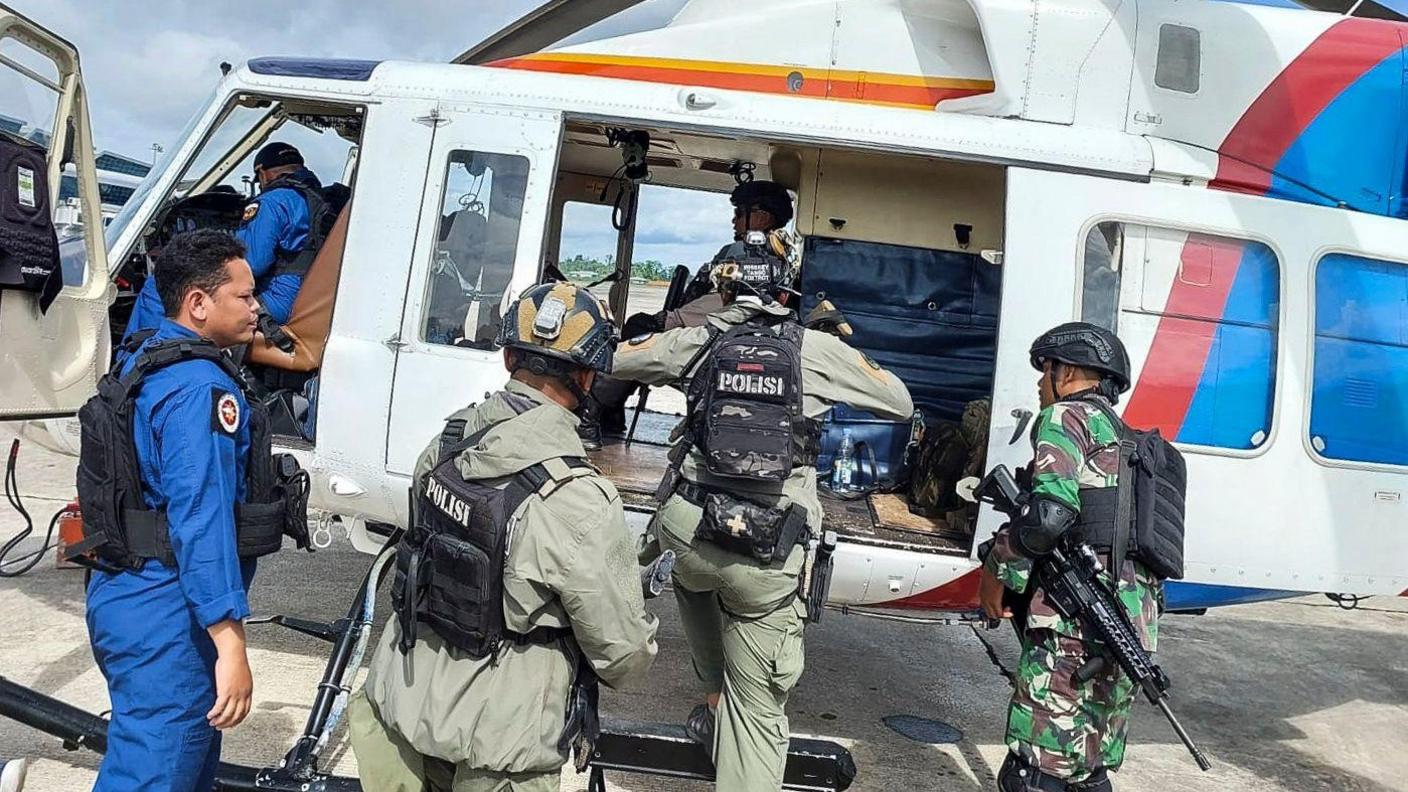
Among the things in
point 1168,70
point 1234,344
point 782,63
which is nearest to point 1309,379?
point 1234,344

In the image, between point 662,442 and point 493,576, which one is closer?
point 493,576

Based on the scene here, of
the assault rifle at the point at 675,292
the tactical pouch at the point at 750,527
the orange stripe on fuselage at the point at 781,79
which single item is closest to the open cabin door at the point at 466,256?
the orange stripe on fuselage at the point at 781,79

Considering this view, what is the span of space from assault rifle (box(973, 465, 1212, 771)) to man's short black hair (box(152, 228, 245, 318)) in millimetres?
2473

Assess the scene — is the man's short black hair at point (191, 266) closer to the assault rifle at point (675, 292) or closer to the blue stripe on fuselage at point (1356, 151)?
the assault rifle at point (675, 292)

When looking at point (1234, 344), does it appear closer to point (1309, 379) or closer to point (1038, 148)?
point (1309, 379)

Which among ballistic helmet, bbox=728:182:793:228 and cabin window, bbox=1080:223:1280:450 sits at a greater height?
ballistic helmet, bbox=728:182:793:228

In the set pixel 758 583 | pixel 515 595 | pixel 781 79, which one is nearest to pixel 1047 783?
pixel 758 583

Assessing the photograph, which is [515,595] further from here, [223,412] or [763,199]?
[763,199]

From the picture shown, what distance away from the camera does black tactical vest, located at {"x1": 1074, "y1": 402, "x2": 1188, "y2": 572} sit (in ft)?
9.92

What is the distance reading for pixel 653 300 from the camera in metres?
7.69

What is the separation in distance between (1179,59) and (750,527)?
2895 mm

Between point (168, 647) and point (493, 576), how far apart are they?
38.7 inches

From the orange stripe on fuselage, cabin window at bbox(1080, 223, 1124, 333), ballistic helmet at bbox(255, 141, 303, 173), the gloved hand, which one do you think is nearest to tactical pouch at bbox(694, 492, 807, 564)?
the gloved hand

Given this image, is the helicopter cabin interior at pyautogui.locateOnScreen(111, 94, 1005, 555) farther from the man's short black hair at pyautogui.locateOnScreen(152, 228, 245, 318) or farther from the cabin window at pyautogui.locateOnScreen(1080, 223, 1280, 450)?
the man's short black hair at pyautogui.locateOnScreen(152, 228, 245, 318)
